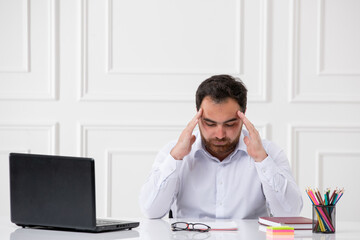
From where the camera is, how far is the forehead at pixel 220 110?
8.93 feet

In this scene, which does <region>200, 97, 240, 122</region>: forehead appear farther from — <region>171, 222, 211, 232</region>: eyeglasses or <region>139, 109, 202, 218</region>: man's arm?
<region>171, 222, 211, 232</region>: eyeglasses

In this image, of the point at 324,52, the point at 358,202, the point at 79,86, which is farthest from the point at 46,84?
the point at 358,202

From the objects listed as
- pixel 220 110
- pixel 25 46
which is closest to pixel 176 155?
pixel 220 110

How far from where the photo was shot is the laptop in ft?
6.81

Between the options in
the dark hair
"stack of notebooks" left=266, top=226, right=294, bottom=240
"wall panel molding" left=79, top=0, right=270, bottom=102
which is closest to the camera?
"stack of notebooks" left=266, top=226, right=294, bottom=240

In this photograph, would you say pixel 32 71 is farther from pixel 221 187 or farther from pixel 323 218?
pixel 323 218

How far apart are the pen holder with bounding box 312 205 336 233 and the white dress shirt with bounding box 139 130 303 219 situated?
0.48 meters

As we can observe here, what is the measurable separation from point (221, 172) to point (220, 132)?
20 cm

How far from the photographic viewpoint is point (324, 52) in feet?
13.6

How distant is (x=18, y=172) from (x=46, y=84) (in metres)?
2.00

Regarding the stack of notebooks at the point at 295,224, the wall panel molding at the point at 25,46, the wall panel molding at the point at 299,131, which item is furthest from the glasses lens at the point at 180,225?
the wall panel molding at the point at 25,46

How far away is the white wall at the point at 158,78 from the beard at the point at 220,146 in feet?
4.22

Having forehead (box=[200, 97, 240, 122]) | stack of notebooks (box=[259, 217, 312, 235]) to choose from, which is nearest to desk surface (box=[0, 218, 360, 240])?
stack of notebooks (box=[259, 217, 312, 235])

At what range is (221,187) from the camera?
2746 millimetres
